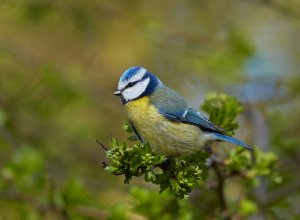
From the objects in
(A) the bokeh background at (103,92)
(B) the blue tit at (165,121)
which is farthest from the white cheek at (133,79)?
(A) the bokeh background at (103,92)

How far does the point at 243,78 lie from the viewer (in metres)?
3.84

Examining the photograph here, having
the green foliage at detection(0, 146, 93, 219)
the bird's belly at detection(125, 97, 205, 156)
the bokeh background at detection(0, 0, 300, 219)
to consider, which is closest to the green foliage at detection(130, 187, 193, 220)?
the bokeh background at detection(0, 0, 300, 219)

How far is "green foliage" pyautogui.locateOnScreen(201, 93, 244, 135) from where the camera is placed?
2.03 metres

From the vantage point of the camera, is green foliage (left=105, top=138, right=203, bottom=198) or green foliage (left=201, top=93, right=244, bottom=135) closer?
green foliage (left=105, top=138, right=203, bottom=198)

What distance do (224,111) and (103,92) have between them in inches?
94.6

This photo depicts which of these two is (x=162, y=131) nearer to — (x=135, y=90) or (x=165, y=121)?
(x=165, y=121)

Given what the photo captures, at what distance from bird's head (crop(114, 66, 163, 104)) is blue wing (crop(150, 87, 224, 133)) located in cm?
7

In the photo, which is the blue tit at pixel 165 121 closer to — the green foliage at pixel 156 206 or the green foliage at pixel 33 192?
the green foliage at pixel 156 206

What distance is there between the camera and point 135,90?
217cm

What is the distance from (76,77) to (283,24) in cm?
179

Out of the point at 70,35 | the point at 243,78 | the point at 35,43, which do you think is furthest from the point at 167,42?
the point at 35,43

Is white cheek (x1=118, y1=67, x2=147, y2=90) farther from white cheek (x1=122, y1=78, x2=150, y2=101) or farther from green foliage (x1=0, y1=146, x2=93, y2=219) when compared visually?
green foliage (x1=0, y1=146, x2=93, y2=219)

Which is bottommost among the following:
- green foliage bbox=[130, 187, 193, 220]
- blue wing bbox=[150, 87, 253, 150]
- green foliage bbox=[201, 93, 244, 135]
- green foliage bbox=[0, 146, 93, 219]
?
green foliage bbox=[0, 146, 93, 219]

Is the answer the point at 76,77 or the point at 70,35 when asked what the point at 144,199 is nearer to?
the point at 76,77
